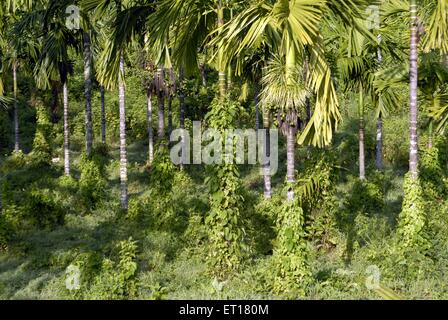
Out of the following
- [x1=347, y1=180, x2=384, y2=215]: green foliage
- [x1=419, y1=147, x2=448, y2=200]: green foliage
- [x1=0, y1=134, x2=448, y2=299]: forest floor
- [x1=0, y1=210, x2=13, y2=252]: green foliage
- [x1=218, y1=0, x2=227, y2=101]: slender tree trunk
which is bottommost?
[x1=0, y1=134, x2=448, y2=299]: forest floor

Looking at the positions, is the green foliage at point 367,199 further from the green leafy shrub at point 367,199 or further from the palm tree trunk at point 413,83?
the palm tree trunk at point 413,83

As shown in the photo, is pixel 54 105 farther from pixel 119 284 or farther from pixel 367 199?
pixel 119 284

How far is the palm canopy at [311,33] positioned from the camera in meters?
8.07

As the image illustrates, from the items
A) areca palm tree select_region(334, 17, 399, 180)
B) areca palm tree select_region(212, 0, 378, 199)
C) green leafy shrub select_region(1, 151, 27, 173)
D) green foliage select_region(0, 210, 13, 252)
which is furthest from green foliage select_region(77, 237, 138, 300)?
green leafy shrub select_region(1, 151, 27, 173)

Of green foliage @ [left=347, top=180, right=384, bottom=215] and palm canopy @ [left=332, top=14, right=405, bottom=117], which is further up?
palm canopy @ [left=332, top=14, right=405, bottom=117]

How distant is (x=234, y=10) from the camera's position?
11.3 m

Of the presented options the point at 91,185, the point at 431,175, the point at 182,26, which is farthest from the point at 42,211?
the point at 431,175

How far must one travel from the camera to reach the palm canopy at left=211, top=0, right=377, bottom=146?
807 cm

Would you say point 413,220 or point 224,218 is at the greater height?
point 224,218

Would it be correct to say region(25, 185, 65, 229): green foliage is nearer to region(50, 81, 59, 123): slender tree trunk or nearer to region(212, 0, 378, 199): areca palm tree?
region(212, 0, 378, 199): areca palm tree

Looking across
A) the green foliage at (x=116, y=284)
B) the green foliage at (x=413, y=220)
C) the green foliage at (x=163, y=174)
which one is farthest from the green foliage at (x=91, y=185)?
the green foliage at (x=413, y=220)

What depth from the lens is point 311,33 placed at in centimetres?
834
